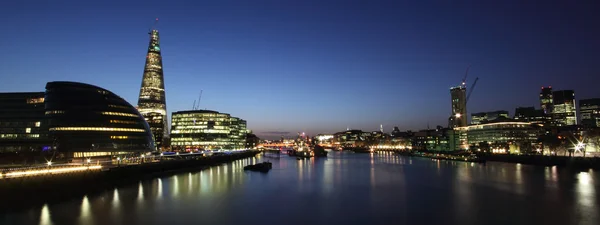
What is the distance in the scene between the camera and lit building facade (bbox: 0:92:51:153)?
93.1 meters

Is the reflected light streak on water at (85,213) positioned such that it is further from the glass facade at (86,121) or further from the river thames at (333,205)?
the glass facade at (86,121)

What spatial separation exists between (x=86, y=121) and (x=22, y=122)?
61.6 ft

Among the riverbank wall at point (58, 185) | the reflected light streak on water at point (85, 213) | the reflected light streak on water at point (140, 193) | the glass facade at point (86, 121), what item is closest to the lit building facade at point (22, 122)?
the glass facade at point (86, 121)

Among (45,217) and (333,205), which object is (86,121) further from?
(333,205)

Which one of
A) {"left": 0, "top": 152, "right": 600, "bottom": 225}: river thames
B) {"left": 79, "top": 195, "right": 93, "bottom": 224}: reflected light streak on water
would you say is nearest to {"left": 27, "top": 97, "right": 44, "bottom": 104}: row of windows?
{"left": 0, "top": 152, "right": 600, "bottom": 225}: river thames

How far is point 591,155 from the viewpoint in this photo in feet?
305

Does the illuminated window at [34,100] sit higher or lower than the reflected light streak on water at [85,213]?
higher

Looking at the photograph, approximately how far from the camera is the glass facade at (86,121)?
91.6m

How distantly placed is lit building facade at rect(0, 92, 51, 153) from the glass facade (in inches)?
161

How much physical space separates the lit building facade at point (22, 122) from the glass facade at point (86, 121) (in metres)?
4.10

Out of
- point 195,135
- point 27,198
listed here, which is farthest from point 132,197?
point 195,135

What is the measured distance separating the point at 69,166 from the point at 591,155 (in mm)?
113520

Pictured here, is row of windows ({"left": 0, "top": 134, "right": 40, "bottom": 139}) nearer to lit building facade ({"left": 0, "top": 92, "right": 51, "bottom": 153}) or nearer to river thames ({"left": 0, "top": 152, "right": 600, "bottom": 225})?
lit building facade ({"left": 0, "top": 92, "right": 51, "bottom": 153})

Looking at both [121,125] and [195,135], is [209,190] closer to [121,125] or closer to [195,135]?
[121,125]
